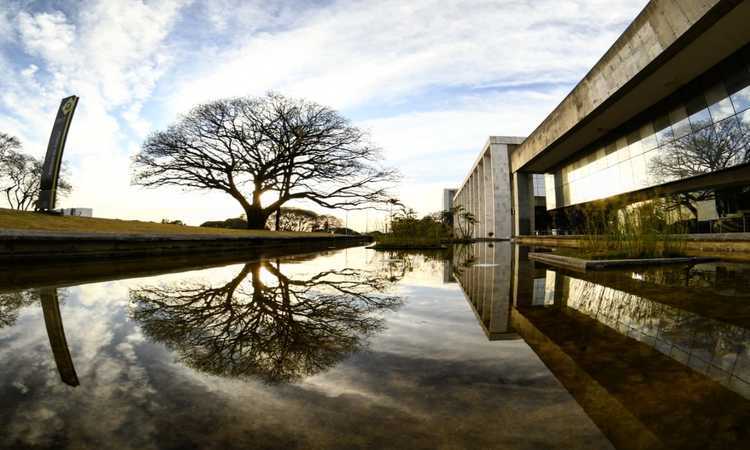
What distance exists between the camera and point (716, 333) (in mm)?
2273

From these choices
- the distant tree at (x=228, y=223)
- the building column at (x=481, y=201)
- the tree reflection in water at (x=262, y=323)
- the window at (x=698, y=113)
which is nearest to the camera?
the tree reflection in water at (x=262, y=323)

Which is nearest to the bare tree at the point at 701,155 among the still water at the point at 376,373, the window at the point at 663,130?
the window at the point at 663,130

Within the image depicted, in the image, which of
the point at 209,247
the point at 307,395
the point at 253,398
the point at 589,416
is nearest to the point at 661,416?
the point at 589,416

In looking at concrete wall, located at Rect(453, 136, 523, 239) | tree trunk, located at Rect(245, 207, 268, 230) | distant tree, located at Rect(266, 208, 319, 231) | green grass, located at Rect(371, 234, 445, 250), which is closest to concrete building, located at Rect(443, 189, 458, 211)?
distant tree, located at Rect(266, 208, 319, 231)

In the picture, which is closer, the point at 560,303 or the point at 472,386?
the point at 472,386

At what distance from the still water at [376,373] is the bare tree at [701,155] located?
12505mm

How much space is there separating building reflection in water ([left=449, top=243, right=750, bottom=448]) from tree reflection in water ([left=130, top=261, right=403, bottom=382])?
42.3 inches

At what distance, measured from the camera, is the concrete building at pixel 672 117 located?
36.4ft

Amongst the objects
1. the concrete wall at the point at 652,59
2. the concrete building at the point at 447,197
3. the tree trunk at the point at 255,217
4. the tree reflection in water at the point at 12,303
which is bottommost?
the tree reflection in water at the point at 12,303

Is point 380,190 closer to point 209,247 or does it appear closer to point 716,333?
point 209,247

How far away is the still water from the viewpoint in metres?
1.19

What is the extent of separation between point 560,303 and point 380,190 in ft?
62.3

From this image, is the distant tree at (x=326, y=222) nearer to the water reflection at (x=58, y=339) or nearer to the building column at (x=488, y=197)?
the building column at (x=488, y=197)

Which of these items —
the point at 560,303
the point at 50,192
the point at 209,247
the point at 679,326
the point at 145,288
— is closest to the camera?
the point at 679,326
